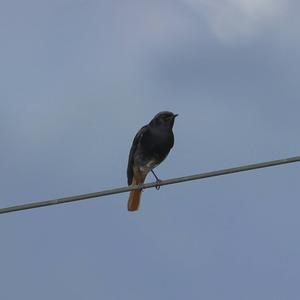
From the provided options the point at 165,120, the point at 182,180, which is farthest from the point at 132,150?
the point at 182,180

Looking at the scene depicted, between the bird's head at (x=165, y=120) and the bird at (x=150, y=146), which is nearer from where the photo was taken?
the bird at (x=150, y=146)

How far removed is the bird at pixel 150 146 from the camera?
46.8 ft

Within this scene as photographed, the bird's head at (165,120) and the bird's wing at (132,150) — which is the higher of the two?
the bird's head at (165,120)

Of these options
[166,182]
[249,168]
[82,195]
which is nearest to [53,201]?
[82,195]

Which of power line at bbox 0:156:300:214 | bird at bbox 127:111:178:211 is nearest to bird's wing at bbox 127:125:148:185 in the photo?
bird at bbox 127:111:178:211

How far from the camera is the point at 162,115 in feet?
47.5

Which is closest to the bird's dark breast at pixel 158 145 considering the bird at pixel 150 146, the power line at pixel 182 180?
the bird at pixel 150 146

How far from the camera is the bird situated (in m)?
14.3

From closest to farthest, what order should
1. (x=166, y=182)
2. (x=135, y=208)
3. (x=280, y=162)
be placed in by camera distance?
(x=280, y=162) < (x=166, y=182) < (x=135, y=208)

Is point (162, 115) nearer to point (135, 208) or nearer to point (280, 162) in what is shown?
point (135, 208)

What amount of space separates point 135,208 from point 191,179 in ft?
15.5

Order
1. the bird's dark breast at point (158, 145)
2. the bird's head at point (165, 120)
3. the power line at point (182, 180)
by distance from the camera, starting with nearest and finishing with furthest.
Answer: the power line at point (182, 180) → the bird's dark breast at point (158, 145) → the bird's head at point (165, 120)

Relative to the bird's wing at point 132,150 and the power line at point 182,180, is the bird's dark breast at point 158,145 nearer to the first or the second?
the bird's wing at point 132,150

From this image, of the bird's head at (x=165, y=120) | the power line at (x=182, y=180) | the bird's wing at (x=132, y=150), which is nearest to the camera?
the power line at (x=182, y=180)
